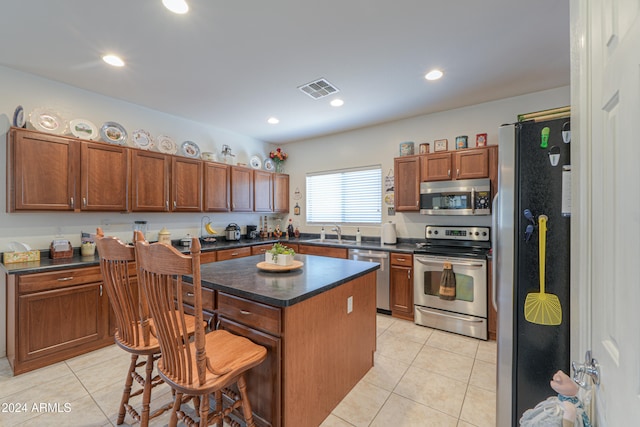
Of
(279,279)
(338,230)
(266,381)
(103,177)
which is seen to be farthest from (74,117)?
(338,230)

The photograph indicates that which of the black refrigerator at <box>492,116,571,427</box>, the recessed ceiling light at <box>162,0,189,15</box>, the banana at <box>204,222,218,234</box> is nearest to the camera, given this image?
the black refrigerator at <box>492,116,571,427</box>

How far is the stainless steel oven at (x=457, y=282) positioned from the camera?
3.00m

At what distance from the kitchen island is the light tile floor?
0.27 meters

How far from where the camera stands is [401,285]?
3.51 metres

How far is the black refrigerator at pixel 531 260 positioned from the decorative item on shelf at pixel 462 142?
215cm

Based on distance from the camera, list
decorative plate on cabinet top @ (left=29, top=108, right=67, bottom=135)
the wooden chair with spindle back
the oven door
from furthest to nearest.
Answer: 1. the oven door
2. decorative plate on cabinet top @ (left=29, top=108, right=67, bottom=135)
3. the wooden chair with spindle back

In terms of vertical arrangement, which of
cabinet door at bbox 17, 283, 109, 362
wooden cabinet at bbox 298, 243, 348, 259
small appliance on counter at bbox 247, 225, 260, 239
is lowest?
cabinet door at bbox 17, 283, 109, 362

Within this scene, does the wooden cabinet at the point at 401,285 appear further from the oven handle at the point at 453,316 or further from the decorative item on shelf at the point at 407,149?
the decorative item on shelf at the point at 407,149

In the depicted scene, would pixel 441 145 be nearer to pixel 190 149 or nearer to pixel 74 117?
pixel 190 149

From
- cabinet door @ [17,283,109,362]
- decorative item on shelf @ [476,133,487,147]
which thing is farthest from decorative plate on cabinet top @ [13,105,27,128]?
decorative item on shelf @ [476,133,487,147]

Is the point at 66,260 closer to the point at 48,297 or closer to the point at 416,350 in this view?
the point at 48,297

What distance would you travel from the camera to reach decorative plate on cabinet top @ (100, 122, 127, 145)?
122 inches

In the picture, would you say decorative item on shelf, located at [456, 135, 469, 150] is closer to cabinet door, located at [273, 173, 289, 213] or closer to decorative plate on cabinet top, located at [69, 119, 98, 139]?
cabinet door, located at [273, 173, 289, 213]

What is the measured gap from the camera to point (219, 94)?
10.5ft
